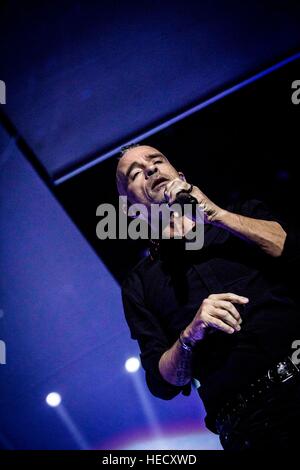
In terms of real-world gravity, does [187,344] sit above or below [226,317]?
below

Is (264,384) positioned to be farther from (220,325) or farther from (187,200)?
(187,200)

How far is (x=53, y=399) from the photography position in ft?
7.22

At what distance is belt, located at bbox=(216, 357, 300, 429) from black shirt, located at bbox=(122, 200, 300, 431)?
0.03m

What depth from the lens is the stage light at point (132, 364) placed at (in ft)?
6.97

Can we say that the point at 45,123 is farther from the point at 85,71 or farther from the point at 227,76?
the point at 227,76

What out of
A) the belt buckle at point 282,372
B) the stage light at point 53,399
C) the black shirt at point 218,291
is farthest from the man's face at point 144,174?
the stage light at point 53,399

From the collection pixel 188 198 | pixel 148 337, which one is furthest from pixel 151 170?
pixel 148 337

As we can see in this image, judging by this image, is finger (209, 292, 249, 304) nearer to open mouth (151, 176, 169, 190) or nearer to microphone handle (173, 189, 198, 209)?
microphone handle (173, 189, 198, 209)

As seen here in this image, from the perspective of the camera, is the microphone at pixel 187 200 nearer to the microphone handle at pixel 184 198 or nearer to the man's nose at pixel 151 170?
the microphone handle at pixel 184 198

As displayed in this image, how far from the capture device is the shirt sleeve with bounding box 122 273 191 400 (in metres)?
1.30

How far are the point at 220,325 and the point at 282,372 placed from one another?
0.23 m

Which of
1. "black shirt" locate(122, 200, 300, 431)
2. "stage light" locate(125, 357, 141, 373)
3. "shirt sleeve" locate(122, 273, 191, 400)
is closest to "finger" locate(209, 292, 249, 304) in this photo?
"black shirt" locate(122, 200, 300, 431)

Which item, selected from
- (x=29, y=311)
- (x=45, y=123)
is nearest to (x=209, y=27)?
(x=45, y=123)

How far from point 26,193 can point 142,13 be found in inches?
45.2
